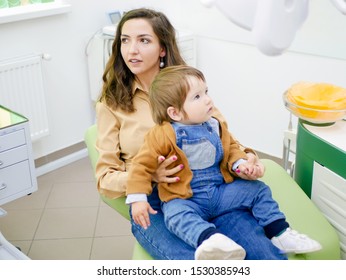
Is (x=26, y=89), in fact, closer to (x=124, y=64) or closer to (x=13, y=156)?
(x=13, y=156)

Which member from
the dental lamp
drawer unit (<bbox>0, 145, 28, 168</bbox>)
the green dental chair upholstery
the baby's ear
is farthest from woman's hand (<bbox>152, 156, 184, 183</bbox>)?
drawer unit (<bbox>0, 145, 28, 168</bbox>)

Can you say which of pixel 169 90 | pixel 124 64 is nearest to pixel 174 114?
pixel 169 90

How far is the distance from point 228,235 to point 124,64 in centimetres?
68

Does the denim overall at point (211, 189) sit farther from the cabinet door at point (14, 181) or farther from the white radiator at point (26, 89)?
the white radiator at point (26, 89)

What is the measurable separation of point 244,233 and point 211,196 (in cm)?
14

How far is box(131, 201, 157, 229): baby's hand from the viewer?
1276 mm

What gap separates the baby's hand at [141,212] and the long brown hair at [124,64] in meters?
0.37

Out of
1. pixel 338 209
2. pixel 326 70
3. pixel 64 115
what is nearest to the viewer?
pixel 338 209

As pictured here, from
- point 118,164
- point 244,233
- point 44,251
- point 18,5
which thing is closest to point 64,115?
point 18,5

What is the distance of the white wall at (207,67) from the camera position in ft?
8.55

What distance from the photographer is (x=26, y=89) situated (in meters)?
2.63

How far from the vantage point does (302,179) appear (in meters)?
1.57

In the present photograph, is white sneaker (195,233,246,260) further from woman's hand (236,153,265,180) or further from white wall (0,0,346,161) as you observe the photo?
white wall (0,0,346,161)
